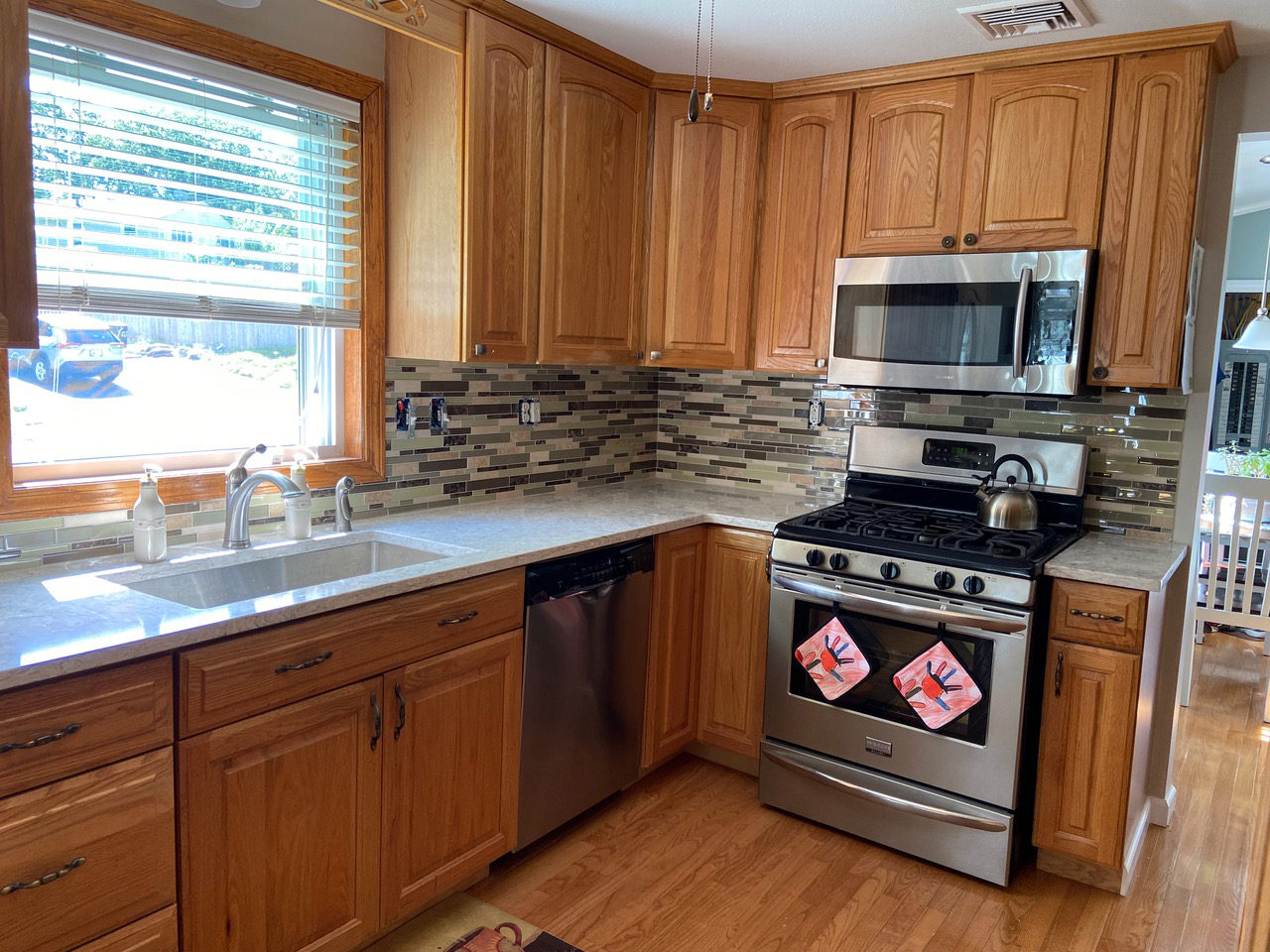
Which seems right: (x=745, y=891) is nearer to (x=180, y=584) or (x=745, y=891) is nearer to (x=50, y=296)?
(x=180, y=584)

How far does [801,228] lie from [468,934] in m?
2.38

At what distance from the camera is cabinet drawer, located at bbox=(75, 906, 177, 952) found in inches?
62.6

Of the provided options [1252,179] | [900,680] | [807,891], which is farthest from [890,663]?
[1252,179]

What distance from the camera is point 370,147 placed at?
2.68m

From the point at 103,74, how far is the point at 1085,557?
9.02ft

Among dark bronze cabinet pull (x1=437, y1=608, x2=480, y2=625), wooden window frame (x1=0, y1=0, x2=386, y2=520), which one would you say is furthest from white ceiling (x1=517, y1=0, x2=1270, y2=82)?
dark bronze cabinet pull (x1=437, y1=608, x2=480, y2=625)

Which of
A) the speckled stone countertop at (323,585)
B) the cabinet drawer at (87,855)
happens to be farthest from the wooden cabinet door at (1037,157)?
the cabinet drawer at (87,855)

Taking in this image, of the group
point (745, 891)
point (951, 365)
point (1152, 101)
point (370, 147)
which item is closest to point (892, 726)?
point (745, 891)

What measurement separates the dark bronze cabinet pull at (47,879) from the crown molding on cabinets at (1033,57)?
291 cm

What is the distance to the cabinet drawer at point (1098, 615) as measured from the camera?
240 centimetres

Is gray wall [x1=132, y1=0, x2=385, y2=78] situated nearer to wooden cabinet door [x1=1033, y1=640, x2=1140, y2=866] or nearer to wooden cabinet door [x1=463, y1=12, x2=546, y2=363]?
wooden cabinet door [x1=463, y1=12, x2=546, y2=363]

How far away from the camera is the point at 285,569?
236cm

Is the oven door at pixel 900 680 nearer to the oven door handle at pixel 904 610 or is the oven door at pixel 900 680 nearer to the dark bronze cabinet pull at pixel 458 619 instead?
the oven door handle at pixel 904 610

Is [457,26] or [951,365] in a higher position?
[457,26]
